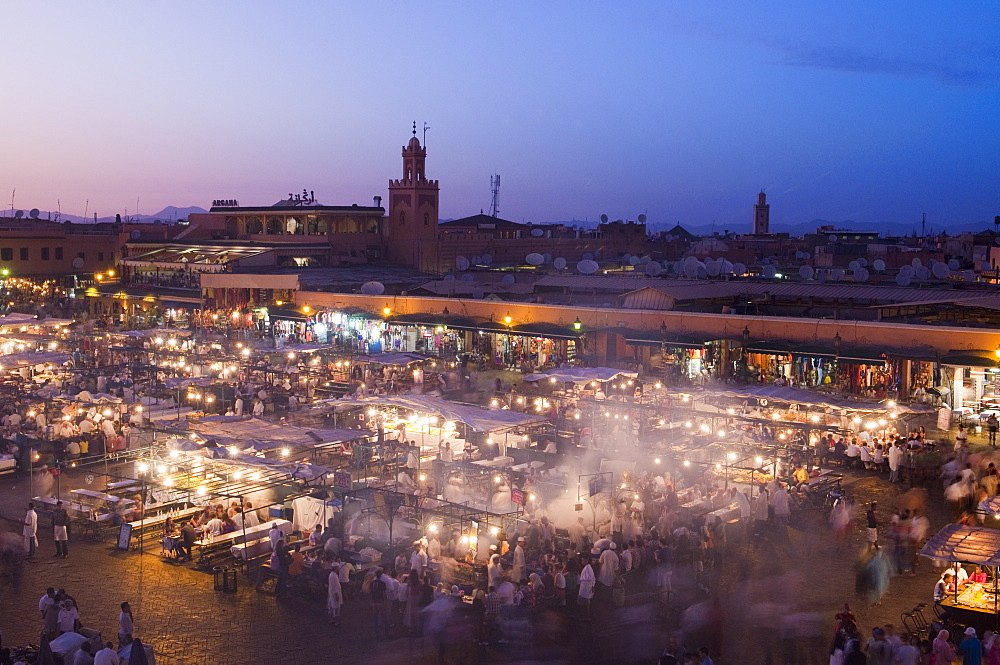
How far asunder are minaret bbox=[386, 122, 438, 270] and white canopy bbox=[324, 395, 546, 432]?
3108 centimetres

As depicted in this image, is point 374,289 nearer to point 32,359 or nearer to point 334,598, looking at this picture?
point 32,359

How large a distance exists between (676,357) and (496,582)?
52.1ft

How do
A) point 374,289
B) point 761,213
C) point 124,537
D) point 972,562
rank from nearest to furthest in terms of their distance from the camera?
point 972,562 < point 124,537 < point 374,289 < point 761,213

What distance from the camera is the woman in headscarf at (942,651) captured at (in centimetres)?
1045

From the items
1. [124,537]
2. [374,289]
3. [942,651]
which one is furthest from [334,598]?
[374,289]

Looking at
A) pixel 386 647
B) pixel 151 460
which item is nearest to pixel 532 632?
pixel 386 647

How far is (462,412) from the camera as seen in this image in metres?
18.6

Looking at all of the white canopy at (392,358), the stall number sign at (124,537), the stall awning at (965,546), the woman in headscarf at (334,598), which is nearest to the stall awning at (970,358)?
the stall awning at (965,546)

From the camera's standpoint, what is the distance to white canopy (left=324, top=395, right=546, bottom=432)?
1812 cm

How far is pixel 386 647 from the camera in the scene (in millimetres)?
11664

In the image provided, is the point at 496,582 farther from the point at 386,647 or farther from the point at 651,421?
the point at 651,421

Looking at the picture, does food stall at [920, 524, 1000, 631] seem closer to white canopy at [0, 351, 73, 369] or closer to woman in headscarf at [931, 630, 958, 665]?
woman in headscarf at [931, 630, 958, 665]

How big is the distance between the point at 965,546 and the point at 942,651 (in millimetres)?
1956

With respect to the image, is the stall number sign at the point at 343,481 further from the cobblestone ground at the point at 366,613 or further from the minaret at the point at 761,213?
the minaret at the point at 761,213
